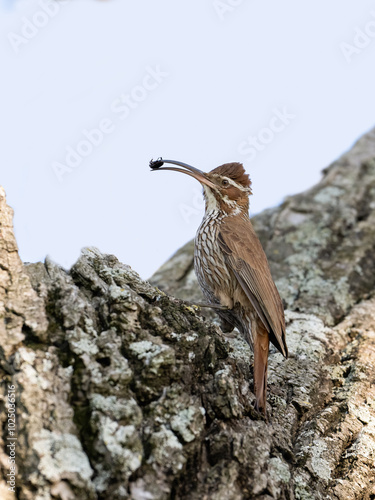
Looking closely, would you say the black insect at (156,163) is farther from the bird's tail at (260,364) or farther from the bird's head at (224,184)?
the bird's tail at (260,364)

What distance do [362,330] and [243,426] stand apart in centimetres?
180

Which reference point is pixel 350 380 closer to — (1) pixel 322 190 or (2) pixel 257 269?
(2) pixel 257 269

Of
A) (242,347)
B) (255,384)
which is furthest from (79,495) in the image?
(242,347)

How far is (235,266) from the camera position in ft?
12.5

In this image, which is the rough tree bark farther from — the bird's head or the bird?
the bird's head

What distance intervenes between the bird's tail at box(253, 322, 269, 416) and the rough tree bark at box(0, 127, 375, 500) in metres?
0.12

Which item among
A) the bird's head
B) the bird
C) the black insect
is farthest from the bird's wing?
the black insect

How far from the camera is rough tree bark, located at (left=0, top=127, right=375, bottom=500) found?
1970 mm

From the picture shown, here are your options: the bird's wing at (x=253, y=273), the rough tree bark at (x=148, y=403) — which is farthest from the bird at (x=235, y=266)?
the rough tree bark at (x=148, y=403)

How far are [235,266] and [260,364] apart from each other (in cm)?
96

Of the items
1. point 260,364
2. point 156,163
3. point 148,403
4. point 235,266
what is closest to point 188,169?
point 156,163

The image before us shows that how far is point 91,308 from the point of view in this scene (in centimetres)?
246

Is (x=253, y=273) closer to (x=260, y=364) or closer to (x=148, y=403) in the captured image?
(x=260, y=364)

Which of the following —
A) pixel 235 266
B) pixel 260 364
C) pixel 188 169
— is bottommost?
pixel 260 364
